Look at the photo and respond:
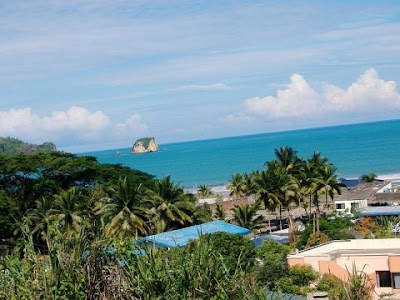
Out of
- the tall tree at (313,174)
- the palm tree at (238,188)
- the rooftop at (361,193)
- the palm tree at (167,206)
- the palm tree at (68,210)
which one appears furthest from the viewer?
the palm tree at (238,188)

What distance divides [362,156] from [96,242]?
419 ft

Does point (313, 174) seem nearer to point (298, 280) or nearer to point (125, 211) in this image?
point (125, 211)

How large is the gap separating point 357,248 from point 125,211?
1375cm

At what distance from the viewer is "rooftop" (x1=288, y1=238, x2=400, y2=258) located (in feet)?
83.7

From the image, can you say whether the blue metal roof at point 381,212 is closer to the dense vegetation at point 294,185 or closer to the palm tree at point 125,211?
the dense vegetation at point 294,185

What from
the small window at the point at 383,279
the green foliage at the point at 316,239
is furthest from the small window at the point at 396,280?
the green foliage at the point at 316,239

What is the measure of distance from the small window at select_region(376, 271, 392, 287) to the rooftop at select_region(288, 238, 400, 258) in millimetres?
783

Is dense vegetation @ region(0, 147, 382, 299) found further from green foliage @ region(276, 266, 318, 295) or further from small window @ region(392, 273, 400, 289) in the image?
small window @ region(392, 273, 400, 289)

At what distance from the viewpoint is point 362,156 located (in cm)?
13288

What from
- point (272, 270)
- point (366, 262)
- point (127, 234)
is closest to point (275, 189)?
point (127, 234)

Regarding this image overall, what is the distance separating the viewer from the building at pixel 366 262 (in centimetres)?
2464

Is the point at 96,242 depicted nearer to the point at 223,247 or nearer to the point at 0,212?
the point at 223,247

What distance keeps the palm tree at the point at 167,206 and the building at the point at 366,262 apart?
38.9 feet

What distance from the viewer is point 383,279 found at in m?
25.1
